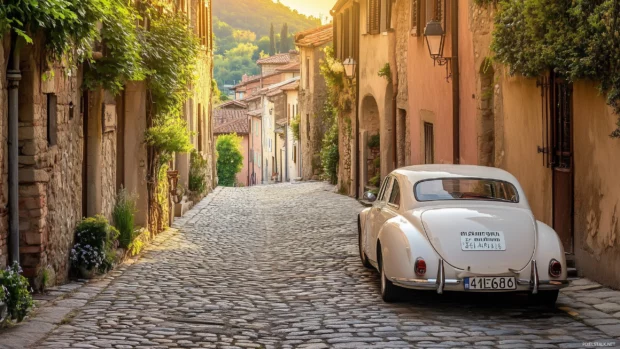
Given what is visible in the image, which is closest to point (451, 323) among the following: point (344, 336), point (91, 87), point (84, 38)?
point (344, 336)

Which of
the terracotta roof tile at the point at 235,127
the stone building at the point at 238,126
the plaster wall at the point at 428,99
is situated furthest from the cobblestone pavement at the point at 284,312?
the terracotta roof tile at the point at 235,127

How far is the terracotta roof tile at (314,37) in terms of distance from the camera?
44744 millimetres

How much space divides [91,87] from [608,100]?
655 centimetres

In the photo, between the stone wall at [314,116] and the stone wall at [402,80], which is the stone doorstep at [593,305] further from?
the stone wall at [314,116]

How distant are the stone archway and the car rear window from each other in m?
16.0

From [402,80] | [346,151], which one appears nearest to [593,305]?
[402,80]

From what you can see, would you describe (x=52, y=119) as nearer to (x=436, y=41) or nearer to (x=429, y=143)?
(x=436, y=41)

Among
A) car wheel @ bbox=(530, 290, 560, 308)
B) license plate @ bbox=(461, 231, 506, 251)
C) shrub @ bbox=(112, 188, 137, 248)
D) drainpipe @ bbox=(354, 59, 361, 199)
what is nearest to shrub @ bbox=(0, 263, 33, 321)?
license plate @ bbox=(461, 231, 506, 251)

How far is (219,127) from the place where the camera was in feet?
272

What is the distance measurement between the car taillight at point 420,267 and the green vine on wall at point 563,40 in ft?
7.75

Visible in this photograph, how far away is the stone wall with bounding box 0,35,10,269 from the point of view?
29.9 ft

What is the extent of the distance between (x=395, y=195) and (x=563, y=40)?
2.51 metres

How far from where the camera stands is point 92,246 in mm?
11938

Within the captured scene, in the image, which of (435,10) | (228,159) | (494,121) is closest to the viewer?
(494,121)
